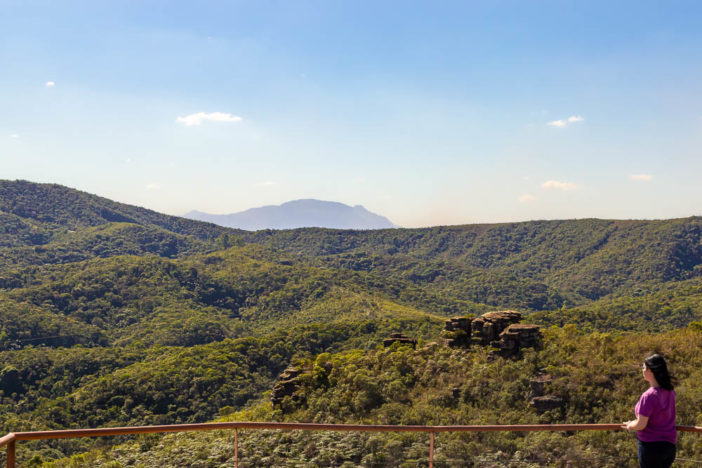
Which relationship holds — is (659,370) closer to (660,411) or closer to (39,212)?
(660,411)

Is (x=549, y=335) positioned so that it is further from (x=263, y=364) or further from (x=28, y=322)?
(x=28, y=322)

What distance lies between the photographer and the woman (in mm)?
3639

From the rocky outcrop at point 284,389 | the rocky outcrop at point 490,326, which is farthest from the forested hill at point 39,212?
the rocky outcrop at point 490,326

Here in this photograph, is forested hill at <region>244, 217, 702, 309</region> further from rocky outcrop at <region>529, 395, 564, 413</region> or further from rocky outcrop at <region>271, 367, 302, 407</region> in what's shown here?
rocky outcrop at <region>529, 395, 564, 413</region>

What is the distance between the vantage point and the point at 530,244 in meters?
182

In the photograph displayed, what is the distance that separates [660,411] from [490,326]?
20652 millimetres

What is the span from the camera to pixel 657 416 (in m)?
3.69

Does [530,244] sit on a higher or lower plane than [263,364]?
higher

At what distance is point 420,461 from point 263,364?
4926cm

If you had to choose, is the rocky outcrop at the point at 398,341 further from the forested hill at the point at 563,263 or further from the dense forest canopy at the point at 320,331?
the forested hill at the point at 563,263

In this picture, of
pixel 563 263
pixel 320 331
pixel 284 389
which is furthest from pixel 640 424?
pixel 563 263

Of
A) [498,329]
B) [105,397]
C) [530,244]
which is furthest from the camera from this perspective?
[530,244]

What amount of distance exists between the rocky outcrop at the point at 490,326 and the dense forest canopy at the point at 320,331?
1.15 metres

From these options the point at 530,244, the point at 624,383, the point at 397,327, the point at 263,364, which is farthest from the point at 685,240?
the point at 624,383
